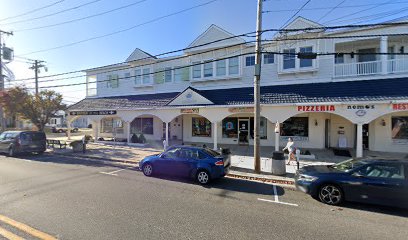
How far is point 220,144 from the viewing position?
1869 centimetres

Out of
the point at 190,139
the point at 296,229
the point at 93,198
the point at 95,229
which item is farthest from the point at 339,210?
the point at 190,139

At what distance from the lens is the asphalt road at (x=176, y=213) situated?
14.5 feet

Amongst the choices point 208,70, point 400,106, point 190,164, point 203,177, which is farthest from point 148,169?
point 400,106

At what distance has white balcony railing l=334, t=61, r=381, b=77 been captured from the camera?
1462 centimetres

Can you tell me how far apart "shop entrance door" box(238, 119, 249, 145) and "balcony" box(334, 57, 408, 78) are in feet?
23.2

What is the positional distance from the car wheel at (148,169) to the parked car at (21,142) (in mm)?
10342

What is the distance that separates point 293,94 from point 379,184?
9179mm

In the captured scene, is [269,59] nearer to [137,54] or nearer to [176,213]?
[137,54]

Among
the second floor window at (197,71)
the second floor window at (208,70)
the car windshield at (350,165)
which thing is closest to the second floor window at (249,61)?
the second floor window at (208,70)

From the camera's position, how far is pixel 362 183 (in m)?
6.02

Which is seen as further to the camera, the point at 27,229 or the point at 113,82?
the point at 113,82

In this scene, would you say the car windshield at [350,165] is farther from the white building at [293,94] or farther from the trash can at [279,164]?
the white building at [293,94]

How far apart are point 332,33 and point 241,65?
6518 mm

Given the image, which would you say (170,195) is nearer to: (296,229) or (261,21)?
(296,229)
